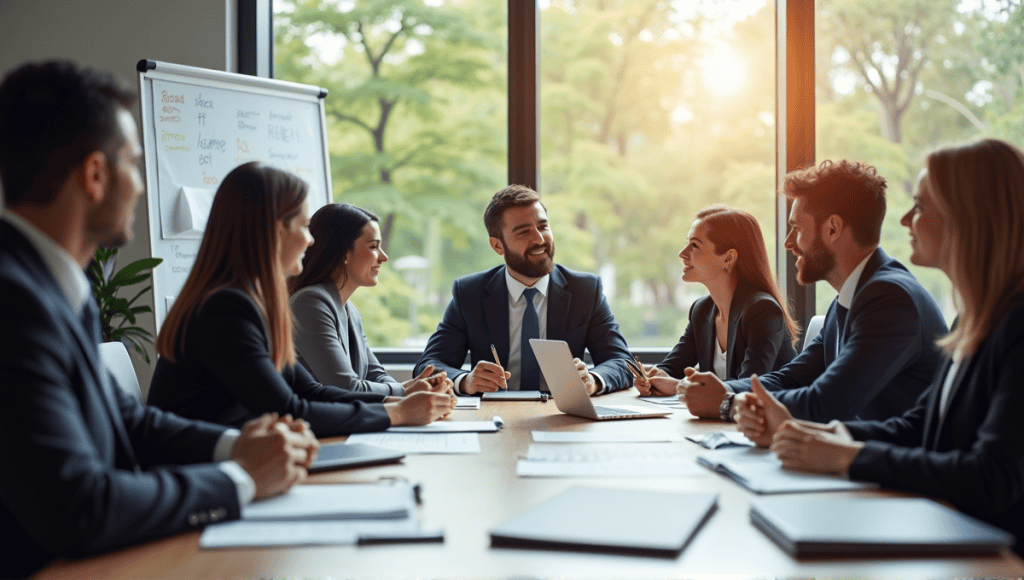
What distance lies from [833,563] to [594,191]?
212 inches

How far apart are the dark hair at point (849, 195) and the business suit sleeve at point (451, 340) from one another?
144cm

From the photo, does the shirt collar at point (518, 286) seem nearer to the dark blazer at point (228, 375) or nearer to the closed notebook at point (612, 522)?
the dark blazer at point (228, 375)

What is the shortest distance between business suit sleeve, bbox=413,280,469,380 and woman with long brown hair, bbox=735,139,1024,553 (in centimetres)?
180

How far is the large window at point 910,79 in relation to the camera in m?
4.04

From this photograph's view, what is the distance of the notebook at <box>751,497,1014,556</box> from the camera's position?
926 millimetres

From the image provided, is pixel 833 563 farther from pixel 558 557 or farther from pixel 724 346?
pixel 724 346

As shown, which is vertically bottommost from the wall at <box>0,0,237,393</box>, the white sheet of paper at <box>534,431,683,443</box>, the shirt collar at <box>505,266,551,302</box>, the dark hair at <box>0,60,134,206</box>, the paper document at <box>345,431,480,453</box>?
the white sheet of paper at <box>534,431,683,443</box>

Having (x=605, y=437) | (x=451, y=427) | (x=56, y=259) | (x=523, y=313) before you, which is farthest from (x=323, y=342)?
(x=56, y=259)

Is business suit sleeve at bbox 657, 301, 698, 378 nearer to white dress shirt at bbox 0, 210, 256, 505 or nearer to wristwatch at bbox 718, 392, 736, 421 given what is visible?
wristwatch at bbox 718, 392, 736, 421

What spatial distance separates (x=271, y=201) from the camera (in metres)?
1.74

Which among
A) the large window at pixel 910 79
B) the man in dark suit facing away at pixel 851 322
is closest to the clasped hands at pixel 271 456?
the man in dark suit facing away at pixel 851 322

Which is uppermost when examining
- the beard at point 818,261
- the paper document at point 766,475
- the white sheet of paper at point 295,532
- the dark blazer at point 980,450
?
the beard at point 818,261

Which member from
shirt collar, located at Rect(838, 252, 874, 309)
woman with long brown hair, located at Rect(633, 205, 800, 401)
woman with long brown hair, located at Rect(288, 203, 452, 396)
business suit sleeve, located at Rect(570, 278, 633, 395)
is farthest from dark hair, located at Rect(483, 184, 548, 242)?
shirt collar, located at Rect(838, 252, 874, 309)

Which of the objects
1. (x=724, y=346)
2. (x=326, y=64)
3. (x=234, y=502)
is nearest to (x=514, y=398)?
(x=724, y=346)
